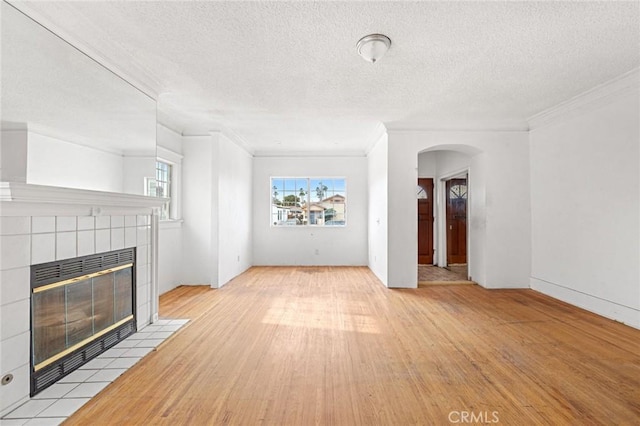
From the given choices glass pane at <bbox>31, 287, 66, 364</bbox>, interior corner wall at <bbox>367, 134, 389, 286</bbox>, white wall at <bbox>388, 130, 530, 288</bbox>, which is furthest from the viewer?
interior corner wall at <bbox>367, 134, 389, 286</bbox>

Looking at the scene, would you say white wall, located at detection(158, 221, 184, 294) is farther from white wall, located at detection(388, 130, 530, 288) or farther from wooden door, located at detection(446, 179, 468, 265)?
wooden door, located at detection(446, 179, 468, 265)

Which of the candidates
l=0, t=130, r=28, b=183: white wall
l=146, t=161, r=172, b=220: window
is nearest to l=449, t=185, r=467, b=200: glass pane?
l=146, t=161, r=172, b=220: window

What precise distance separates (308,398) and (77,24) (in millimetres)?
3087

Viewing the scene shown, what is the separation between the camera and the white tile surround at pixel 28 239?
1835mm

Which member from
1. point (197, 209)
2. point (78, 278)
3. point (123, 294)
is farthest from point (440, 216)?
point (78, 278)

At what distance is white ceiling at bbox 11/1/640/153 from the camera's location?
211 centimetres

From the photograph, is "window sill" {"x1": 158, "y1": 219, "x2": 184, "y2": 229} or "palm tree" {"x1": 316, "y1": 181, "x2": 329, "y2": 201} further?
"palm tree" {"x1": 316, "y1": 181, "x2": 329, "y2": 201}

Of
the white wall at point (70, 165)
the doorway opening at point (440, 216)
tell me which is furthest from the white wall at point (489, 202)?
the white wall at point (70, 165)

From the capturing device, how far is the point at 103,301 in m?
2.72

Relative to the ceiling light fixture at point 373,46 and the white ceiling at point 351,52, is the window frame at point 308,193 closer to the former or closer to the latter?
the white ceiling at point 351,52

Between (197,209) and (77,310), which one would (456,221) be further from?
(77,310)

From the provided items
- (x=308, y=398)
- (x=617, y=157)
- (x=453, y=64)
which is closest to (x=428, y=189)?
(x=617, y=157)

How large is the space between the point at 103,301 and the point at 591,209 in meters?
5.44

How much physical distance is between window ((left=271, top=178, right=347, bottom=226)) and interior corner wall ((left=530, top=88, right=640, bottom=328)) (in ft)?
12.6
